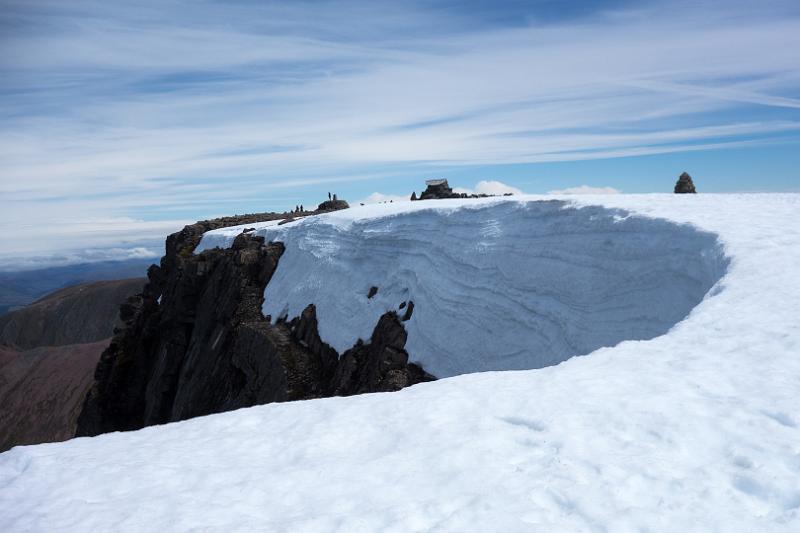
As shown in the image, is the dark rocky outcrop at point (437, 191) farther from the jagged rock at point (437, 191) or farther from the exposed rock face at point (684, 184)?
the exposed rock face at point (684, 184)

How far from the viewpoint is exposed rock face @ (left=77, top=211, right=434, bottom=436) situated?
23359mm

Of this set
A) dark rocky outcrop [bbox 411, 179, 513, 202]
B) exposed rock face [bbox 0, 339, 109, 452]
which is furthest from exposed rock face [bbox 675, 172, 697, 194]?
exposed rock face [bbox 0, 339, 109, 452]

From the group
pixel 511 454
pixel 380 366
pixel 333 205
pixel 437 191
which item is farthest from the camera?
pixel 333 205

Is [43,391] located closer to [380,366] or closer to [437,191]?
[437,191]

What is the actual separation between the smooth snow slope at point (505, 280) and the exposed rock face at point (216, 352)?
1.04 metres

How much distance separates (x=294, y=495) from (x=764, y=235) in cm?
1271

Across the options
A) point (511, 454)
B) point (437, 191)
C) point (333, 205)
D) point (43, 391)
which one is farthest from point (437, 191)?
point (43, 391)

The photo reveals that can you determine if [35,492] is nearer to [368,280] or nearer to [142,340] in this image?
[368,280]

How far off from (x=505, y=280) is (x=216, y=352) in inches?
723

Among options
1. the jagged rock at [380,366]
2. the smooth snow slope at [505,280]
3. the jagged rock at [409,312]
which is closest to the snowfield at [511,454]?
the smooth snow slope at [505,280]

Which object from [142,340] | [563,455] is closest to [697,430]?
[563,455]

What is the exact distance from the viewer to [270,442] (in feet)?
26.1

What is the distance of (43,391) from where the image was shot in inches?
4769

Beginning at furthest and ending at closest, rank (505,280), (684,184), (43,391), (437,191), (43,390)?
(43,390) → (43,391) → (437,191) → (684,184) → (505,280)
